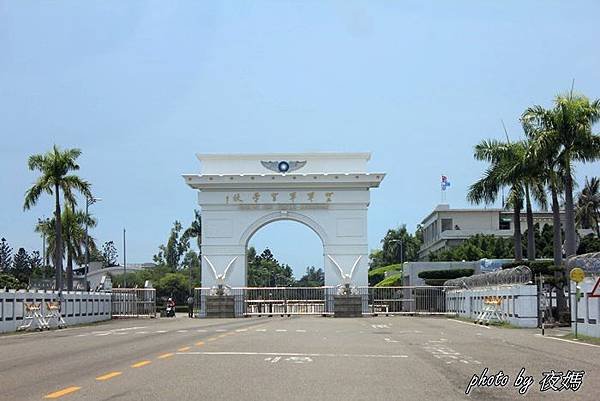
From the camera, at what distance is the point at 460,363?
17188 millimetres

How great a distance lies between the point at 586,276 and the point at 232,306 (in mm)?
36843

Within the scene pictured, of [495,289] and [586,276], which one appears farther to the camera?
[495,289]

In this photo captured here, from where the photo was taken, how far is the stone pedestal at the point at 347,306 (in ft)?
196

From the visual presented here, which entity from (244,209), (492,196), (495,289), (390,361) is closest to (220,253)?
(244,209)

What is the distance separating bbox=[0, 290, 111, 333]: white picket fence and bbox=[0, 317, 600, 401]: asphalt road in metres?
9.91

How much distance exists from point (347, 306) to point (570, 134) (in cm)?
2572

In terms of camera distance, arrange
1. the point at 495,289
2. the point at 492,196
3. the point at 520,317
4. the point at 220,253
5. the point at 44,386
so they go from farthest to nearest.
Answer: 1. the point at 220,253
2. the point at 492,196
3. the point at 495,289
4. the point at 520,317
5. the point at 44,386

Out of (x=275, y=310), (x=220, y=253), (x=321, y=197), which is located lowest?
(x=275, y=310)

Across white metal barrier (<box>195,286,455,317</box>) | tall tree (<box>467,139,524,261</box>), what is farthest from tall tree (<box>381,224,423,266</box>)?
tall tree (<box>467,139,524,261</box>)

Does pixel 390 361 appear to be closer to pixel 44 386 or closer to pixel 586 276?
pixel 44 386

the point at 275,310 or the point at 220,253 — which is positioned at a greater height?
the point at 220,253

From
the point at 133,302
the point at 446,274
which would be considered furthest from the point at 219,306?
the point at 446,274

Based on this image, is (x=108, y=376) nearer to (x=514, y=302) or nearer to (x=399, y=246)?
(x=514, y=302)

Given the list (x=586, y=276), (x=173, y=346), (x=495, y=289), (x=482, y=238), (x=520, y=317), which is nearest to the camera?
(x=173, y=346)
